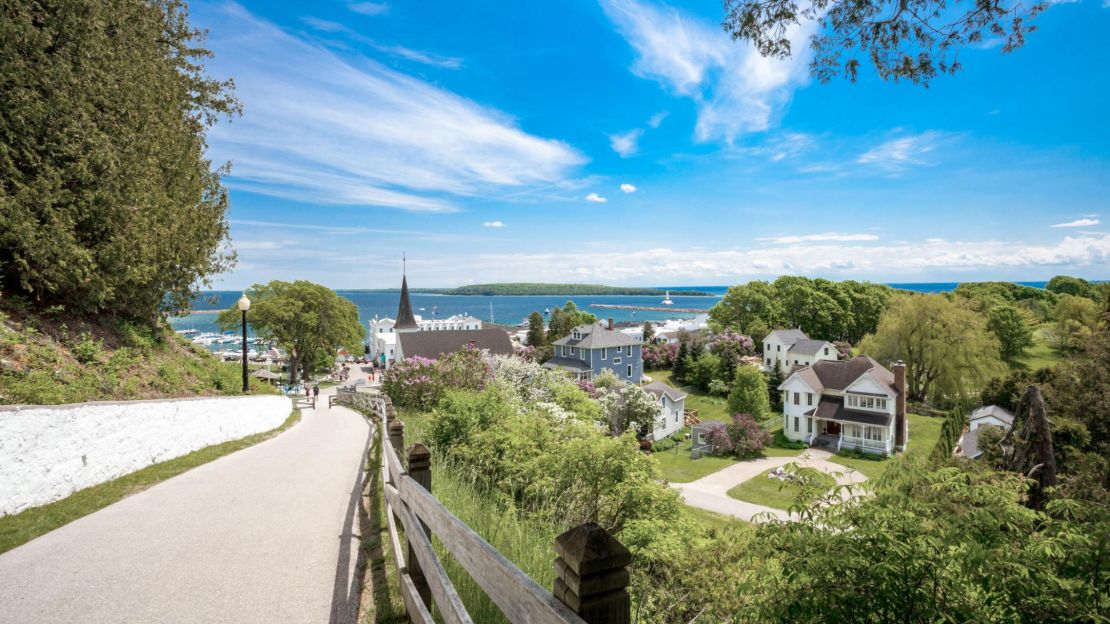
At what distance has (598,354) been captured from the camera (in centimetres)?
4419

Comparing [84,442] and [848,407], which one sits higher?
[84,442]

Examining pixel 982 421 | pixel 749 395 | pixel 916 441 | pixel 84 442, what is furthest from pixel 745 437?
pixel 84 442

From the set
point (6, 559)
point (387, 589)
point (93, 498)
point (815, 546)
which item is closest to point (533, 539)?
point (387, 589)

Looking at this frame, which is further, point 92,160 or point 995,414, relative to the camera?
point 995,414

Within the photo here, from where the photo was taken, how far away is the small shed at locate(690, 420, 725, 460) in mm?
30500

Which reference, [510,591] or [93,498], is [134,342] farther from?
[510,591]

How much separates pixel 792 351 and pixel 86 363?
49.2m

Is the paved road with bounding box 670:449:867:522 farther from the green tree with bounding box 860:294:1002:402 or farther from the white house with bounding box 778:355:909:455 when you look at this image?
the green tree with bounding box 860:294:1002:402

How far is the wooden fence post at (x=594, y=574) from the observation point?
1484mm

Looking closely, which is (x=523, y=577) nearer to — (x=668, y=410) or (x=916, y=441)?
(x=668, y=410)

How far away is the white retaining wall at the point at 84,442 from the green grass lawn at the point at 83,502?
135 millimetres

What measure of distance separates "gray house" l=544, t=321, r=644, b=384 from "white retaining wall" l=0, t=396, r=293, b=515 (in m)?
33.0

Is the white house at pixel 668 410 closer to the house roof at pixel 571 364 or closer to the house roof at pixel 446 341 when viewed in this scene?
the house roof at pixel 571 364

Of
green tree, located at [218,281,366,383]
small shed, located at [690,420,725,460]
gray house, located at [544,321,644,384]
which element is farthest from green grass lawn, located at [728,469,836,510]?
green tree, located at [218,281,366,383]
